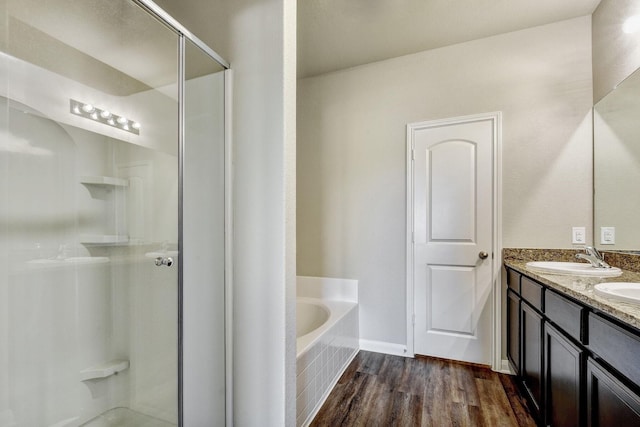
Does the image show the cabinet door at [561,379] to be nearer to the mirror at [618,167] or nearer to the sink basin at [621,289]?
the sink basin at [621,289]

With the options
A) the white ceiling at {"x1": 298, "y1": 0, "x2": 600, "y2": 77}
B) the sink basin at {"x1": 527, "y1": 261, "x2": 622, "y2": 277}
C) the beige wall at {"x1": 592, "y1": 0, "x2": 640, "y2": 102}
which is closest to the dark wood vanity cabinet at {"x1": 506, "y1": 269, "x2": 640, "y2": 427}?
the sink basin at {"x1": 527, "y1": 261, "x2": 622, "y2": 277}

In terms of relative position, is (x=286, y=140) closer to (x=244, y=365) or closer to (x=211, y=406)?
(x=244, y=365)

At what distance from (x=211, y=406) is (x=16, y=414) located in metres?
0.73

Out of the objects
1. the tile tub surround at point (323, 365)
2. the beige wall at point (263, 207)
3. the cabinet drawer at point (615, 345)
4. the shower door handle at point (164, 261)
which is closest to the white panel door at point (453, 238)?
the tile tub surround at point (323, 365)

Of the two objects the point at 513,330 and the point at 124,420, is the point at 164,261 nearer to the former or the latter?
the point at 124,420

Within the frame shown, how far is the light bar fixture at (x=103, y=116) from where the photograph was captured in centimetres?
133

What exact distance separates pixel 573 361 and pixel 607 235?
1.23 m

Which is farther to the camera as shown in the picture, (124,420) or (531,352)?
(531,352)

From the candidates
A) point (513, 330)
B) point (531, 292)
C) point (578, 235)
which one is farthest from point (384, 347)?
point (578, 235)

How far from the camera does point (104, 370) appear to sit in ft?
4.53

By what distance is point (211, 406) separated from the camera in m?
1.36

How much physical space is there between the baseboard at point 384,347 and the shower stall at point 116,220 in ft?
5.06

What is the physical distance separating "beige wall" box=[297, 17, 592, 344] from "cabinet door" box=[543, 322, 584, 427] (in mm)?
993

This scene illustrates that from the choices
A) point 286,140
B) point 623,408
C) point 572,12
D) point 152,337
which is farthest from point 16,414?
point 572,12
